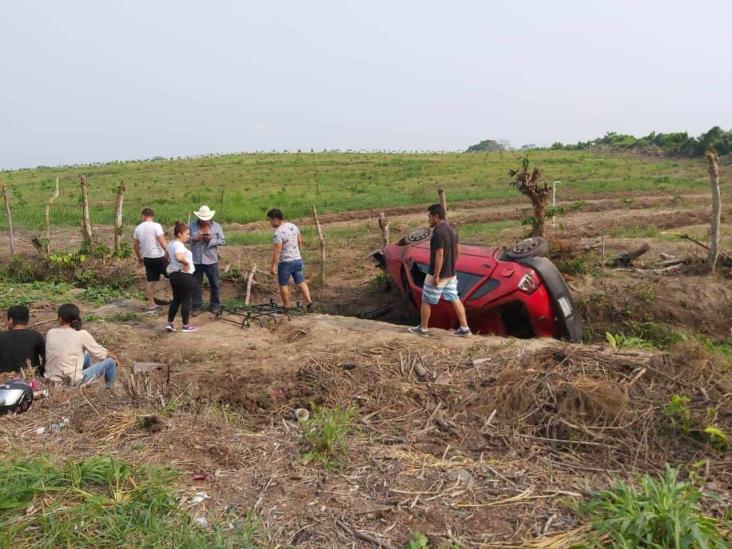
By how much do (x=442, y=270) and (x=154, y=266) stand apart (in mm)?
4795

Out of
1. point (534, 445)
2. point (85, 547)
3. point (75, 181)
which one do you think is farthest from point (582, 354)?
point (75, 181)

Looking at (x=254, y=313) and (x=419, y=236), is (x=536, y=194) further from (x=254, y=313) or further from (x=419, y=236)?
(x=254, y=313)

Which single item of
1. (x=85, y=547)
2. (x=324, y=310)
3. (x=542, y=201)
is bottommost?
(x=324, y=310)

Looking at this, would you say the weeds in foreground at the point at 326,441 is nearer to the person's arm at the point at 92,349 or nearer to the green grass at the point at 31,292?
the person's arm at the point at 92,349

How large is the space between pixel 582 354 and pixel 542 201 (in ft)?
20.2

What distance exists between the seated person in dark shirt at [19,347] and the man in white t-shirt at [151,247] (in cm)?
338

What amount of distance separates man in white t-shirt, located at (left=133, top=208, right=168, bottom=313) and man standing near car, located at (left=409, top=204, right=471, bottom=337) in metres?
4.25

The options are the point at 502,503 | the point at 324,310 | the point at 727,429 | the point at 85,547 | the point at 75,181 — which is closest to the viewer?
the point at 85,547

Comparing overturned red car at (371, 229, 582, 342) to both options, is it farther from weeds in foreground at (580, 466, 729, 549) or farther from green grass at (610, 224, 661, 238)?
green grass at (610, 224, 661, 238)

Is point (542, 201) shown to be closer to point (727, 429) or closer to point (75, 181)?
point (727, 429)

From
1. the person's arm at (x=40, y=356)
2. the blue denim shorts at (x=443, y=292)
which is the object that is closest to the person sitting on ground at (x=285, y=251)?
the blue denim shorts at (x=443, y=292)

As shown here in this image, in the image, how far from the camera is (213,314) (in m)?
9.48

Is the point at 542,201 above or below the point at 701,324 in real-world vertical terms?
above

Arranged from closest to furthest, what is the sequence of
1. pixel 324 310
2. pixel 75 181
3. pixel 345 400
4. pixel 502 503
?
1. pixel 502 503
2. pixel 345 400
3. pixel 324 310
4. pixel 75 181
